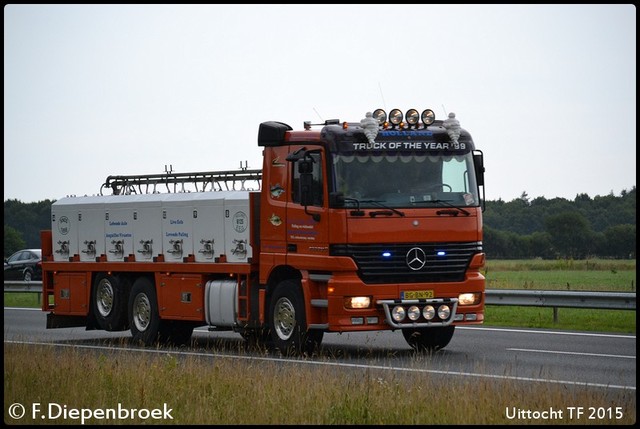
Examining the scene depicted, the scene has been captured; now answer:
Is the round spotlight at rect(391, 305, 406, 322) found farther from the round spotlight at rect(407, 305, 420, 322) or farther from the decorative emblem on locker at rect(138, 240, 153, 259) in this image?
the decorative emblem on locker at rect(138, 240, 153, 259)

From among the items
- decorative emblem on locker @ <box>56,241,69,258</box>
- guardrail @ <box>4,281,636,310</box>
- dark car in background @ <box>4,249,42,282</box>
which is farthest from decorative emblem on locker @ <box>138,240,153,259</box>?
dark car in background @ <box>4,249,42,282</box>

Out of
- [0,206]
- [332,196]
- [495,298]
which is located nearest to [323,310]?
[332,196]

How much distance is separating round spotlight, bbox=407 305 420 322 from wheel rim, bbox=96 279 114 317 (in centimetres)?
662

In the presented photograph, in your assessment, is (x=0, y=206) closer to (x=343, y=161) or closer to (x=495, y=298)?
(x=343, y=161)

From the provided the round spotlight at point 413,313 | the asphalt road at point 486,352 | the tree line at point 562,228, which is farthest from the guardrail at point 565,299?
the tree line at point 562,228

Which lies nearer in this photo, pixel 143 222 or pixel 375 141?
pixel 375 141

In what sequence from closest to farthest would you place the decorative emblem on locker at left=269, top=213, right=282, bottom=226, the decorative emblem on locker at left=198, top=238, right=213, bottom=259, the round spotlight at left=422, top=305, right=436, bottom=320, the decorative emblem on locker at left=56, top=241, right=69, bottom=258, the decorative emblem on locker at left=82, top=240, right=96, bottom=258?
1. the round spotlight at left=422, top=305, right=436, bottom=320
2. the decorative emblem on locker at left=269, top=213, right=282, bottom=226
3. the decorative emblem on locker at left=198, top=238, right=213, bottom=259
4. the decorative emblem on locker at left=82, top=240, right=96, bottom=258
5. the decorative emblem on locker at left=56, top=241, right=69, bottom=258

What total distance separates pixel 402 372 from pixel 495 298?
10.0 m

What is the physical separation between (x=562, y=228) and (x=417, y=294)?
104315 mm

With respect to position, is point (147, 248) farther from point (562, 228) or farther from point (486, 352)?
point (562, 228)

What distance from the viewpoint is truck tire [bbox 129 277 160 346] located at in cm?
2158

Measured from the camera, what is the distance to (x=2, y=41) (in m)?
13.6

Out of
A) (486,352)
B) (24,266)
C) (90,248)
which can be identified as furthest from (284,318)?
(24,266)

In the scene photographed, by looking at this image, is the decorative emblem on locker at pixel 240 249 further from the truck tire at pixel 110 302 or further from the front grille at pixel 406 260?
the truck tire at pixel 110 302
